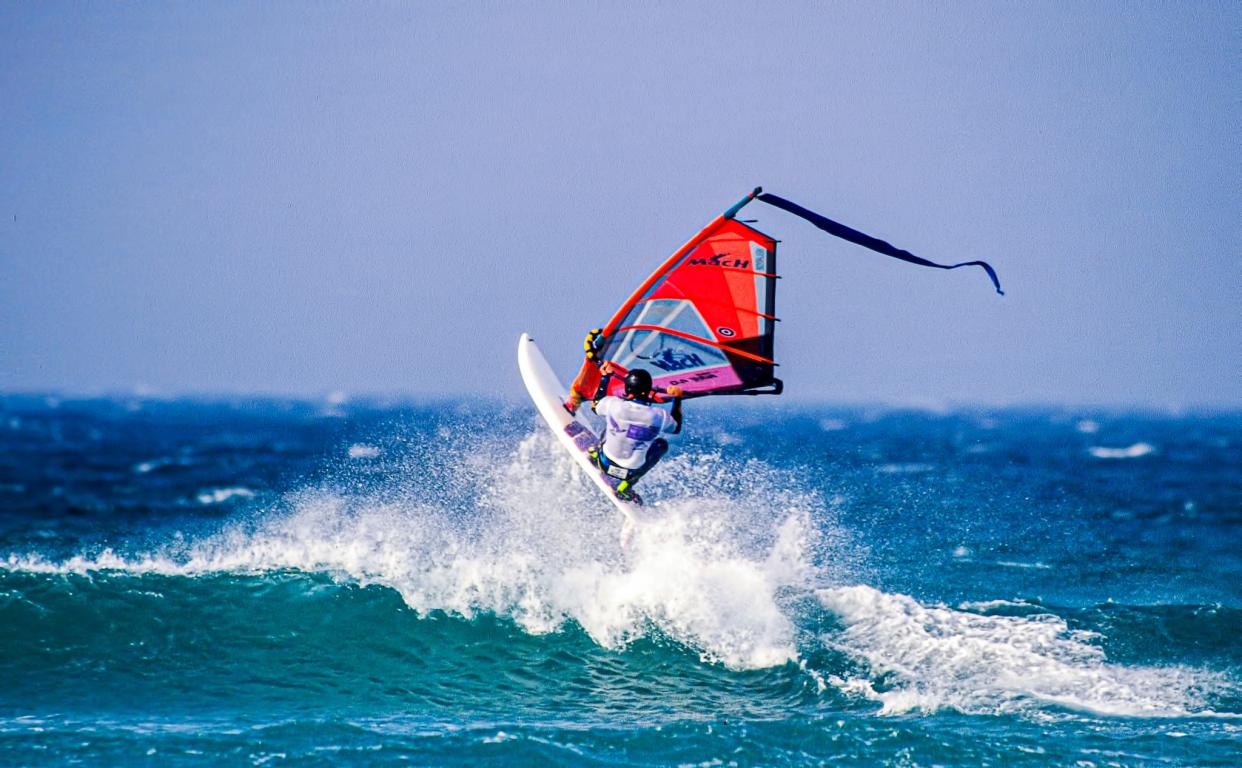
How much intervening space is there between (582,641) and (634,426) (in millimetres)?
2365

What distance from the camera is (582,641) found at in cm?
1114

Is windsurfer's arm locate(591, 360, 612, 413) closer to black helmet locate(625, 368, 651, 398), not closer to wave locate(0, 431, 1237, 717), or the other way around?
black helmet locate(625, 368, 651, 398)

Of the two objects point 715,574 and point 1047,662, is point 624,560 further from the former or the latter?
point 1047,662

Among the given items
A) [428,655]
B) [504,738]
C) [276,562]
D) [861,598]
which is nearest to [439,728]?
[504,738]

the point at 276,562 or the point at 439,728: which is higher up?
the point at 276,562

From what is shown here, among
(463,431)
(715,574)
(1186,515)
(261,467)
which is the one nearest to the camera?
(715,574)

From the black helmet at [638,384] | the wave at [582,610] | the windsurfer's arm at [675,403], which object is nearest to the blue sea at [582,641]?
the wave at [582,610]

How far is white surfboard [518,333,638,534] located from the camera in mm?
11234

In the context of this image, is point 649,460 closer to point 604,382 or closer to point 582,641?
point 604,382

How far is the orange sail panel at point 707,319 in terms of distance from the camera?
10.7 m

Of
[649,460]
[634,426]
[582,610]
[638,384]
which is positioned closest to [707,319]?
[638,384]

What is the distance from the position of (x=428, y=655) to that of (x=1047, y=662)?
5951 millimetres

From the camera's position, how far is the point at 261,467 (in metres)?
34.9

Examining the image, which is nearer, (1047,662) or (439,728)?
(439,728)
